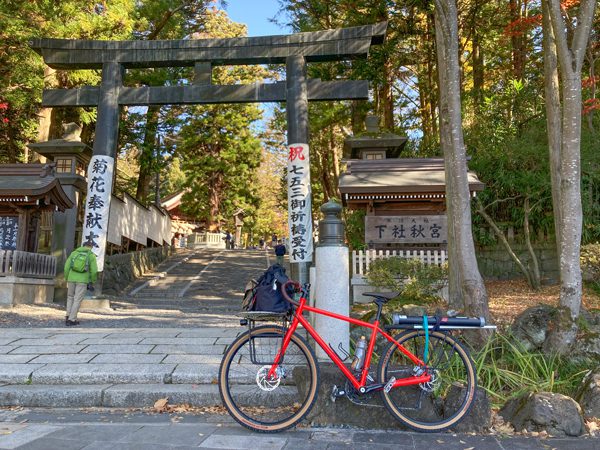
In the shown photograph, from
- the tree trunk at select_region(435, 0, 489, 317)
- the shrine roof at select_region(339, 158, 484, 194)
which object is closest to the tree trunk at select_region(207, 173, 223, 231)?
the shrine roof at select_region(339, 158, 484, 194)

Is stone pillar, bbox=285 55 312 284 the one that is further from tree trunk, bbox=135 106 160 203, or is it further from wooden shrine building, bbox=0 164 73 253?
tree trunk, bbox=135 106 160 203

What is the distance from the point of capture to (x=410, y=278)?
10.2 m

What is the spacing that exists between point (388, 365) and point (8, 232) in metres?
12.6

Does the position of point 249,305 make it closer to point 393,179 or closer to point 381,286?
point 381,286

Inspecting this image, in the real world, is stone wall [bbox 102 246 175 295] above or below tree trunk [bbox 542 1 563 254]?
below

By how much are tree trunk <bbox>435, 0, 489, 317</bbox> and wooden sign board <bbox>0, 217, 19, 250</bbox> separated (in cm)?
1195

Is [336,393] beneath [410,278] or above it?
beneath

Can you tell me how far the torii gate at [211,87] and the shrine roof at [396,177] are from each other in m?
1.61

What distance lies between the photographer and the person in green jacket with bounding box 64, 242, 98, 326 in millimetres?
8641

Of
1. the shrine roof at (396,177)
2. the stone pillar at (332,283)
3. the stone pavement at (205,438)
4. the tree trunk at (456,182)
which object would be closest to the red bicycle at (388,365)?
the stone pavement at (205,438)

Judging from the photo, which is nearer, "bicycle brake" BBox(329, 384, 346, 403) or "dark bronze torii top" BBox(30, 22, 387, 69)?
"bicycle brake" BBox(329, 384, 346, 403)

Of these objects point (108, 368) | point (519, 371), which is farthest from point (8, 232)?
point (519, 371)

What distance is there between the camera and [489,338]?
5.32 m

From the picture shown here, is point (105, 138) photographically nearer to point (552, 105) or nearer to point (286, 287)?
point (286, 287)
